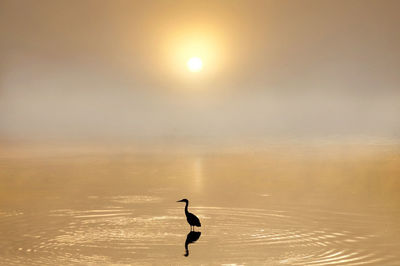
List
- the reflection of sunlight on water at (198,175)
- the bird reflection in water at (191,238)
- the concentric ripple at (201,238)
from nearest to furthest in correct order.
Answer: the concentric ripple at (201,238) → the bird reflection in water at (191,238) → the reflection of sunlight on water at (198,175)

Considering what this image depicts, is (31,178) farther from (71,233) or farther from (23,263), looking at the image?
(23,263)

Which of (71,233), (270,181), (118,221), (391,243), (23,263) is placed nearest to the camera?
(23,263)

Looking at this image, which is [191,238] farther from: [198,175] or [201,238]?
[198,175]

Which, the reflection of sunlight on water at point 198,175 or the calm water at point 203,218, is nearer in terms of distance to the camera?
the calm water at point 203,218

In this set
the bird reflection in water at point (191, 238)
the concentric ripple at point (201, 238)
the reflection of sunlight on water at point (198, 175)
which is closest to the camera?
the concentric ripple at point (201, 238)

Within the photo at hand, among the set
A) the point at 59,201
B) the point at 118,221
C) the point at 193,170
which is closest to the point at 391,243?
the point at 118,221

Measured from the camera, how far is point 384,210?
73.3 ft

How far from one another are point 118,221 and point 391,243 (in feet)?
24.0

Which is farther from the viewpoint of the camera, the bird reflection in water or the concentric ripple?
the bird reflection in water

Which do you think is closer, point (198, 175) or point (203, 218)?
point (203, 218)

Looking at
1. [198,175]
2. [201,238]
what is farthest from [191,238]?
[198,175]

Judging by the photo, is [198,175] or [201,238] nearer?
[201,238]

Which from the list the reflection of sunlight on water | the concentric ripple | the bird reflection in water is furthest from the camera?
the reflection of sunlight on water

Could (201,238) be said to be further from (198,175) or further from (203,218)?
(198,175)
